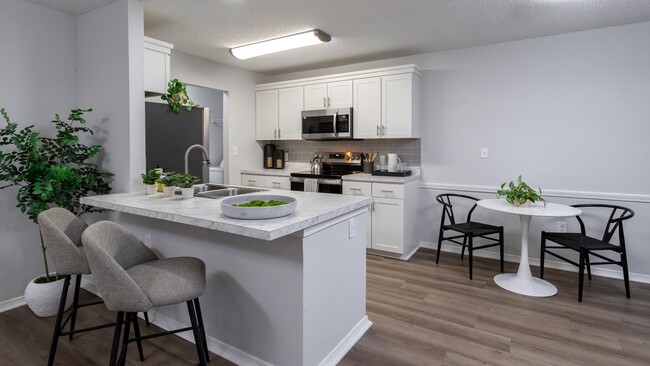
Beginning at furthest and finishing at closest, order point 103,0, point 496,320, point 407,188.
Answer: point 407,188 → point 103,0 → point 496,320

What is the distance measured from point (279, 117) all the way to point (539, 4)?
126 inches

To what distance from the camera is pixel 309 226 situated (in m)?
1.72

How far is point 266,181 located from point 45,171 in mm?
2561

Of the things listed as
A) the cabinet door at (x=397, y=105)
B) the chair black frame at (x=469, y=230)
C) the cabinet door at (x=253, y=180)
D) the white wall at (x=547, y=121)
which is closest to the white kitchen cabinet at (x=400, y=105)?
the cabinet door at (x=397, y=105)

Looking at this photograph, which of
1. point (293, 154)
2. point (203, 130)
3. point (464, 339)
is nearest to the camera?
point (464, 339)

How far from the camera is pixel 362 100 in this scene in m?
4.25

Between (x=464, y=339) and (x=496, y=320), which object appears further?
(x=496, y=320)

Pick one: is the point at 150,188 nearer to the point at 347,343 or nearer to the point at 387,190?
the point at 347,343

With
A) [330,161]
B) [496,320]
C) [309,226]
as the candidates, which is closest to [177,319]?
[309,226]

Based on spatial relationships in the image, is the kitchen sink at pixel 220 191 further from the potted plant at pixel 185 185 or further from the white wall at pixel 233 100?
the white wall at pixel 233 100

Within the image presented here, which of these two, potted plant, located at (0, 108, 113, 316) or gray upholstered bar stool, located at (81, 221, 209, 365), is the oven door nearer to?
potted plant, located at (0, 108, 113, 316)

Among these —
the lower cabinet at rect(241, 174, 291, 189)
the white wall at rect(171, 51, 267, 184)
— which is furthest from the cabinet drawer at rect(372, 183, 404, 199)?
the white wall at rect(171, 51, 267, 184)

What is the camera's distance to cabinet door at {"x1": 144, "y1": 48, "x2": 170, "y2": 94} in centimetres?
292

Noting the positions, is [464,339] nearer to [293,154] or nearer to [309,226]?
[309,226]
